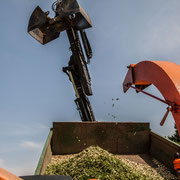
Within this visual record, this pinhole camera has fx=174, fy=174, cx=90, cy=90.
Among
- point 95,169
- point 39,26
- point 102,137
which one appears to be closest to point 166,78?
point 95,169

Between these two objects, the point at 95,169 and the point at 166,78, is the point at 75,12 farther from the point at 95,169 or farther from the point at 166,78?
the point at 95,169

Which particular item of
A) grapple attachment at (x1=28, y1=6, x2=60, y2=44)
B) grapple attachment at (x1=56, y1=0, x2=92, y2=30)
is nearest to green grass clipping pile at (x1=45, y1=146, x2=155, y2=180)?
grapple attachment at (x1=56, y1=0, x2=92, y2=30)

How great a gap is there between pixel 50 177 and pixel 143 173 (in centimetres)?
278

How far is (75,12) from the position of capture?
4195mm

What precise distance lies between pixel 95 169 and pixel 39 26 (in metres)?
3.86

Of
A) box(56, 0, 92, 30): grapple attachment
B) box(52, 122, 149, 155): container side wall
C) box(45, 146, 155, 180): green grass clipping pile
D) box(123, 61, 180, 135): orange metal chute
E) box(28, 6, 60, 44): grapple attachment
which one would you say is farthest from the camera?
box(28, 6, 60, 44): grapple attachment

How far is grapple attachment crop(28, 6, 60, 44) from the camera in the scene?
15.5ft

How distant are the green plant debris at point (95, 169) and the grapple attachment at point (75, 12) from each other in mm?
3298

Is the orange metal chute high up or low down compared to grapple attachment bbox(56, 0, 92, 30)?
down

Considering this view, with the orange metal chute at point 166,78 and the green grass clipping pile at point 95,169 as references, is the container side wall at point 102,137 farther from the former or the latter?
the orange metal chute at point 166,78

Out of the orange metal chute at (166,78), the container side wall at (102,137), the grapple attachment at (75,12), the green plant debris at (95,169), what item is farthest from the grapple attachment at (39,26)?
the green plant debris at (95,169)

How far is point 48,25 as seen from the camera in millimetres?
4934

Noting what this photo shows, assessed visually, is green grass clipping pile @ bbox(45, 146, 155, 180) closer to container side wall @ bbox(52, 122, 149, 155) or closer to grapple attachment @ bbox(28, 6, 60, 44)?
A: container side wall @ bbox(52, 122, 149, 155)

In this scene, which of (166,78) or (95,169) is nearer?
(166,78)
